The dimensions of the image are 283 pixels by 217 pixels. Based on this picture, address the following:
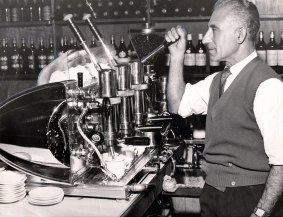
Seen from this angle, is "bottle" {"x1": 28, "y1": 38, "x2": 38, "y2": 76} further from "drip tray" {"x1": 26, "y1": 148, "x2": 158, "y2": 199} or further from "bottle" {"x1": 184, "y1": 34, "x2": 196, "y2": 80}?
"drip tray" {"x1": 26, "y1": 148, "x2": 158, "y2": 199}

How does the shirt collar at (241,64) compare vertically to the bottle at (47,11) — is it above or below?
below

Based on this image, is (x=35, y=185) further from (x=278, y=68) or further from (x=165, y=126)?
(x=278, y=68)

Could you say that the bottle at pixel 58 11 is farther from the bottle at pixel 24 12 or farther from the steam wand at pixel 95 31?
the steam wand at pixel 95 31

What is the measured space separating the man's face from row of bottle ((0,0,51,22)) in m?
2.68

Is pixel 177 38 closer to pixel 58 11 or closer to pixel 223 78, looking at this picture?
pixel 223 78

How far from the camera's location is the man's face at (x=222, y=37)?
182 cm

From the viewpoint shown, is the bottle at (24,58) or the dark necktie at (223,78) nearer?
the dark necktie at (223,78)

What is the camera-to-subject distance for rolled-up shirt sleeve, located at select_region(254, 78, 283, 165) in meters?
1.60

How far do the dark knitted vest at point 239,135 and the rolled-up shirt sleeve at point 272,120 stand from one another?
58 millimetres

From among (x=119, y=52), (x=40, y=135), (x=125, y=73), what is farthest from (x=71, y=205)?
(x=119, y=52)

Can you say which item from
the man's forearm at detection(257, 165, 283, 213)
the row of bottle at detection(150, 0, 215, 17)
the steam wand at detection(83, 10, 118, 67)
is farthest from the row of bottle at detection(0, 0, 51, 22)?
the man's forearm at detection(257, 165, 283, 213)

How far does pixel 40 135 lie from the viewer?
1828 millimetres

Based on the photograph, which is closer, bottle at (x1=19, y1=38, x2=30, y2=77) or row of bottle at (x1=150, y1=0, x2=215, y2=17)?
row of bottle at (x1=150, y1=0, x2=215, y2=17)

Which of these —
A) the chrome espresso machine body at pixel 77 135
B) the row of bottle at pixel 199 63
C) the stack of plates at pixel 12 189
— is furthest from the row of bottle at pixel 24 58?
the stack of plates at pixel 12 189
